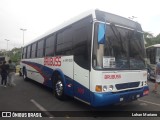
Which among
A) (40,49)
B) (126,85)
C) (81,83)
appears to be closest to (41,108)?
(81,83)

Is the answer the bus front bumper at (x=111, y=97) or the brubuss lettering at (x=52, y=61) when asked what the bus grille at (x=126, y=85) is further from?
the brubuss lettering at (x=52, y=61)

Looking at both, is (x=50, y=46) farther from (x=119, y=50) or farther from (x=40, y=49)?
(x=119, y=50)

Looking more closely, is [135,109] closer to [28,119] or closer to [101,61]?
[101,61]

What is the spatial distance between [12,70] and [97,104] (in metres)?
8.79

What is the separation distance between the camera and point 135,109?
22.8 ft

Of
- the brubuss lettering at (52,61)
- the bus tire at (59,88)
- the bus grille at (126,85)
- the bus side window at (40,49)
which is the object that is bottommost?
the bus tire at (59,88)

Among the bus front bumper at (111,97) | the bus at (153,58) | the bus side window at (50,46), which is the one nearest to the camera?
the bus front bumper at (111,97)

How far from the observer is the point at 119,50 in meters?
6.30

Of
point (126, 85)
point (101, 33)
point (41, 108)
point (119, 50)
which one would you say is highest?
point (101, 33)

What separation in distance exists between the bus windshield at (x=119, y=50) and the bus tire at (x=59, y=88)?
2594mm

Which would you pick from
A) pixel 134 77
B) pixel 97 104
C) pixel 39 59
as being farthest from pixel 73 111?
pixel 39 59

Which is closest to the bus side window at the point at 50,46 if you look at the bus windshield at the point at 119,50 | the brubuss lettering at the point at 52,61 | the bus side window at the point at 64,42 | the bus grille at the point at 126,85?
the brubuss lettering at the point at 52,61

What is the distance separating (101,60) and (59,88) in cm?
298

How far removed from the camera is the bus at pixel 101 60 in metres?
5.76
